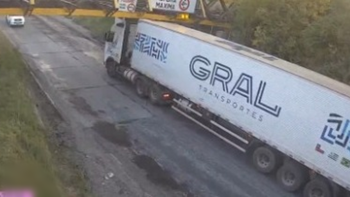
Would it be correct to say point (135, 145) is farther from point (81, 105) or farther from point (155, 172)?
point (81, 105)

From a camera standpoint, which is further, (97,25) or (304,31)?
(97,25)

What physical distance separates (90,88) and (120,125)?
4.70m

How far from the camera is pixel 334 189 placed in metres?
12.4

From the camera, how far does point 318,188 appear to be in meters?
12.9

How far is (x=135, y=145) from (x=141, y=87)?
5322 millimetres

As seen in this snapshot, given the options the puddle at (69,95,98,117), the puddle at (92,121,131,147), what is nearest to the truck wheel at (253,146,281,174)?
the puddle at (92,121,131,147)

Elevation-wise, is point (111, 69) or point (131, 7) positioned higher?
point (131, 7)

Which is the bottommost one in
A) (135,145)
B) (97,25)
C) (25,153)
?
(97,25)

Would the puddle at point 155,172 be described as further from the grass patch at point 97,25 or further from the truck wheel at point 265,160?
the grass patch at point 97,25

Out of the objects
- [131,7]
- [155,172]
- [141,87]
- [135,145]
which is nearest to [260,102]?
[155,172]

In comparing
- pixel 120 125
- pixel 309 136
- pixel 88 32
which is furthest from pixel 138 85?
pixel 88 32

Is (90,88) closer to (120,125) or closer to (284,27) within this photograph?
(120,125)

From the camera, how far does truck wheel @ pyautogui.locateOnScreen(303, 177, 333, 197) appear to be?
12.5 metres

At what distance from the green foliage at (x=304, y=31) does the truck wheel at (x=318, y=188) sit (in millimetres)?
6679
